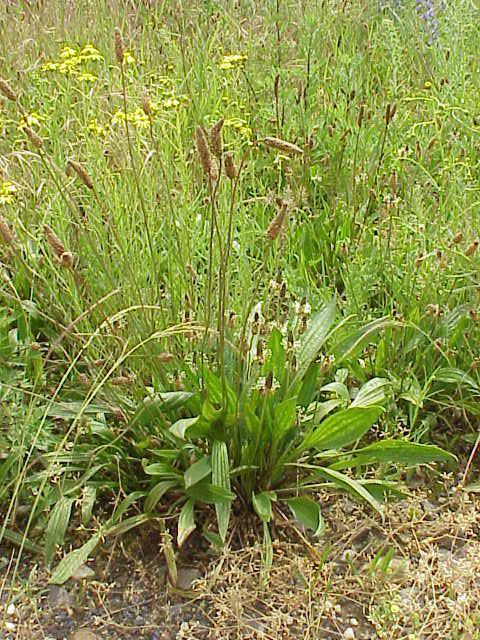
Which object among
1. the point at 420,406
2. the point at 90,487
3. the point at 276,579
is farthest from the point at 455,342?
the point at 90,487

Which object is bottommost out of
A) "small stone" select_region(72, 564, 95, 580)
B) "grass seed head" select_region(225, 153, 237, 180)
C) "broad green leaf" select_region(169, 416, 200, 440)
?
"small stone" select_region(72, 564, 95, 580)

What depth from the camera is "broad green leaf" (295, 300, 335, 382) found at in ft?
6.86

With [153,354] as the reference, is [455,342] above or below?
below

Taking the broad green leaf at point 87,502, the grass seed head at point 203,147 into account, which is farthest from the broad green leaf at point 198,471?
the grass seed head at point 203,147

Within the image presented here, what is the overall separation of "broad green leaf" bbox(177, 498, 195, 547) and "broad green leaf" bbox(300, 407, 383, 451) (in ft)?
1.02

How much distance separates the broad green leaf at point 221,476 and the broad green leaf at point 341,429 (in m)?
0.20

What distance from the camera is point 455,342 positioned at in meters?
2.32

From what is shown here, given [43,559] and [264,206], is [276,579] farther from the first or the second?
[264,206]

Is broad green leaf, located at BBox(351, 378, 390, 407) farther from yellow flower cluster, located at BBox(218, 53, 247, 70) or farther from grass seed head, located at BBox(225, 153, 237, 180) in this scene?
yellow flower cluster, located at BBox(218, 53, 247, 70)

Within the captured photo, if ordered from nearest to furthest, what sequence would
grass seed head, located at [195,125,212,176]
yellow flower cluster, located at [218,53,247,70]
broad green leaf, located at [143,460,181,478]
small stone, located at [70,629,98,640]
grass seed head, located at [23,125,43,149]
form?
grass seed head, located at [195,125,212,176] → grass seed head, located at [23,125,43,149] → small stone, located at [70,629,98,640] → broad green leaf, located at [143,460,181,478] → yellow flower cluster, located at [218,53,247,70]

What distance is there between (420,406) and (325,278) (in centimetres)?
71

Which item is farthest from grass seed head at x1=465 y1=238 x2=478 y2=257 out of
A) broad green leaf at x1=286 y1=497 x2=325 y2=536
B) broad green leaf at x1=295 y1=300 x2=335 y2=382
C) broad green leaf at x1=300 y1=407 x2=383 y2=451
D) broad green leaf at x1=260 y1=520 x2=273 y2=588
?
broad green leaf at x1=260 y1=520 x2=273 y2=588

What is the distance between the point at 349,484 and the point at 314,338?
0.44 meters

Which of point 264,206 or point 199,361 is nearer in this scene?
point 199,361
